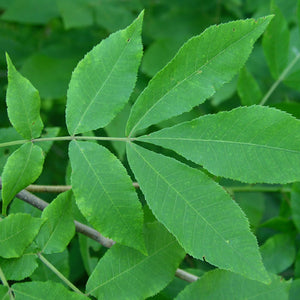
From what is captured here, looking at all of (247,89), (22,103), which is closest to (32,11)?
(247,89)

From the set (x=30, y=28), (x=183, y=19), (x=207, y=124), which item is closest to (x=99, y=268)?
(x=207, y=124)

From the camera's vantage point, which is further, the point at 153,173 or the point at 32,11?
the point at 32,11

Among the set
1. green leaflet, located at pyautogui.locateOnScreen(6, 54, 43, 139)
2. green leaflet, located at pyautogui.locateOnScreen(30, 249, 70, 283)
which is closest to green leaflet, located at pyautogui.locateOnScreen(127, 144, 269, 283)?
green leaflet, located at pyautogui.locateOnScreen(6, 54, 43, 139)

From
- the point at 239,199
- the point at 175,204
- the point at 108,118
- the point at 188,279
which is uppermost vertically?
the point at 108,118

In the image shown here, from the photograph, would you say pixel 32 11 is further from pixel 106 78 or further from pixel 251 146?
pixel 251 146

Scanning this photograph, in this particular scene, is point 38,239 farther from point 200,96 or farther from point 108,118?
point 200,96

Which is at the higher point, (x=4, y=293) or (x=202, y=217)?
(x=202, y=217)
